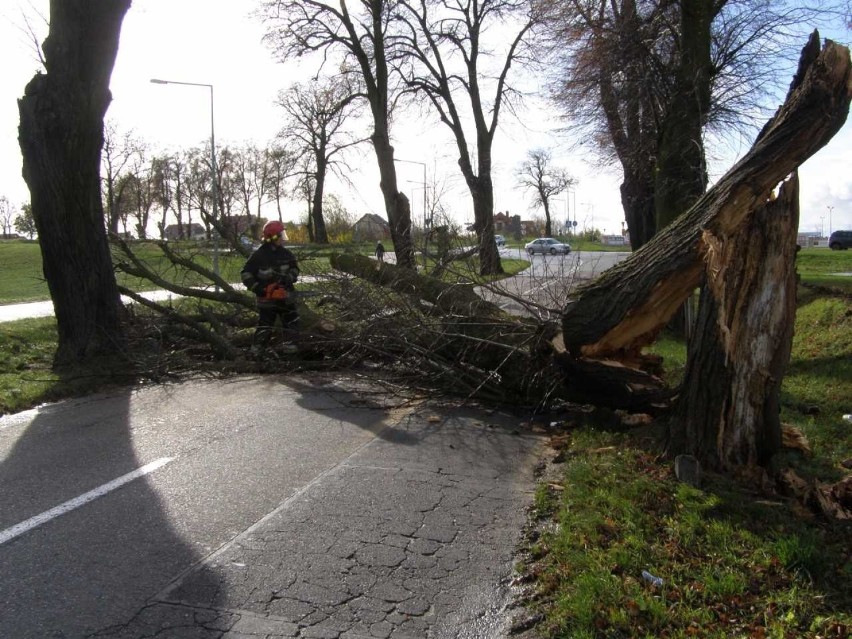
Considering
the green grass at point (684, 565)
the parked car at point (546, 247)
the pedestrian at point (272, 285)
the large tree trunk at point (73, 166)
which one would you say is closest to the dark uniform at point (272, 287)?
the pedestrian at point (272, 285)

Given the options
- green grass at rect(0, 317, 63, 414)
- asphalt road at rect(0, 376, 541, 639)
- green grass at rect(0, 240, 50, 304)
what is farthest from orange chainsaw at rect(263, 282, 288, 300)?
green grass at rect(0, 240, 50, 304)

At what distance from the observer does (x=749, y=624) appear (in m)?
3.28

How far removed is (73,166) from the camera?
9.89 metres

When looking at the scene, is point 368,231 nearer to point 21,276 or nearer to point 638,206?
point 638,206

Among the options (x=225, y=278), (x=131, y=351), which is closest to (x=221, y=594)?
(x=131, y=351)

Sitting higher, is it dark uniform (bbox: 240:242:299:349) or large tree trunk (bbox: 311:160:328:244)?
large tree trunk (bbox: 311:160:328:244)

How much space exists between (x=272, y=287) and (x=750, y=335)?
20.5 ft

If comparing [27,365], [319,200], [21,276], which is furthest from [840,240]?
[27,365]

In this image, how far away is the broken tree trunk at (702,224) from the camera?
15.9 feet

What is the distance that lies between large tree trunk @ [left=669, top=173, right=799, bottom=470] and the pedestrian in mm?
5692

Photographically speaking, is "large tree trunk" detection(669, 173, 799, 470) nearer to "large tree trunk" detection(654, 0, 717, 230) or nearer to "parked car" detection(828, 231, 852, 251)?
"large tree trunk" detection(654, 0, 717, 230)

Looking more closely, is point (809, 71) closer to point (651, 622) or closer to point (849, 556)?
point (849, 556)

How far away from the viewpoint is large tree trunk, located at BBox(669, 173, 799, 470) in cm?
512

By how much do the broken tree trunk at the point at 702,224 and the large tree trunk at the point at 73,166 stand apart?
6.60 meters
